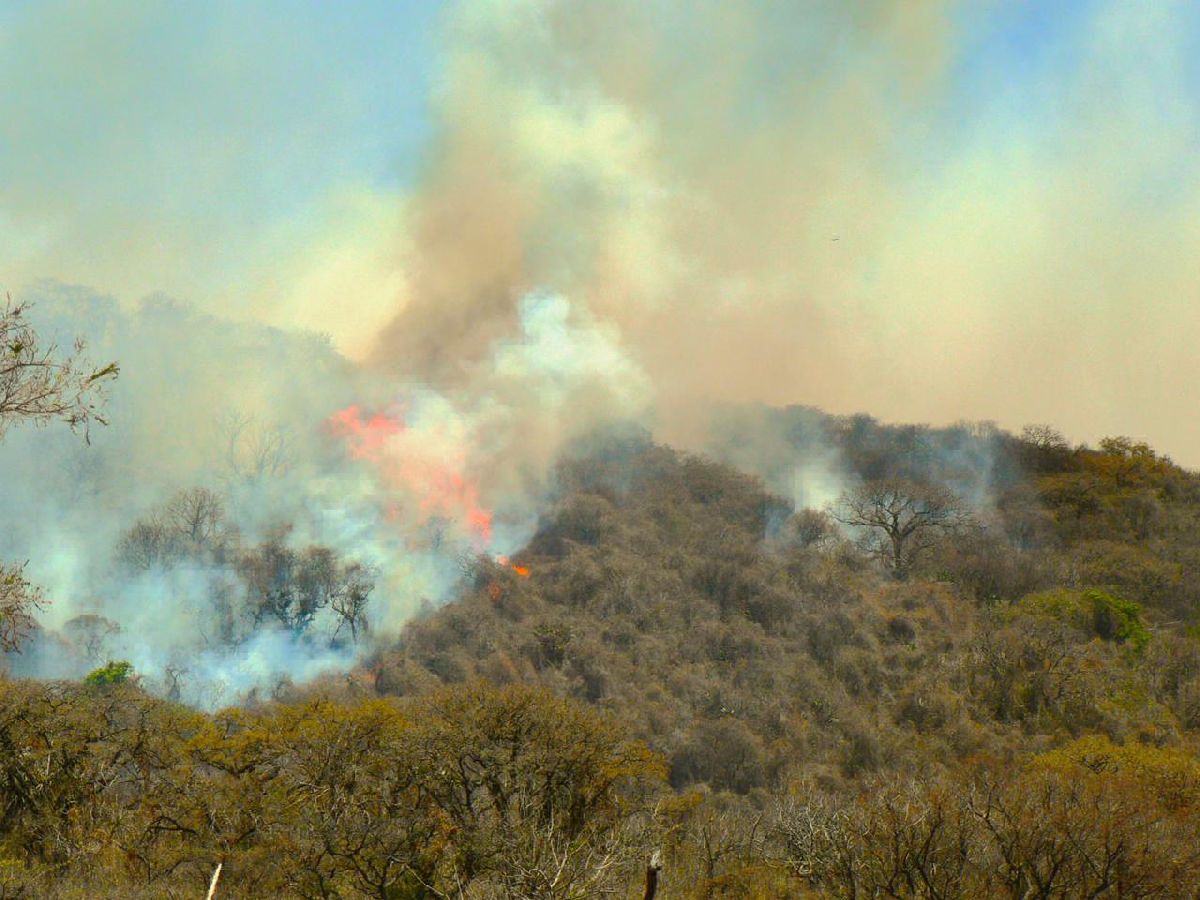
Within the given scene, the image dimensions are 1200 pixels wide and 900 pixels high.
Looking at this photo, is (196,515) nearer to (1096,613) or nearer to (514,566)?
(514,566)

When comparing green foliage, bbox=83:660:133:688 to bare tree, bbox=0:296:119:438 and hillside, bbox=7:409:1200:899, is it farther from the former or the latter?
bare tree, bbox=0:296:119:438

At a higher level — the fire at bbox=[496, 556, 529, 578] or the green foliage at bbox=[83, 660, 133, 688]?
the fire at bbox=[496, 556, 529, 578]

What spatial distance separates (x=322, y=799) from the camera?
4472 cm

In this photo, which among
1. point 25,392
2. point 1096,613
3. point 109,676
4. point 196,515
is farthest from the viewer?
point 196,515

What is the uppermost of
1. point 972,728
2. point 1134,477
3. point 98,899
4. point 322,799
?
point 1134,477

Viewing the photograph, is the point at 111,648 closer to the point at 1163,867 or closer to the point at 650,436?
the point at 650,436

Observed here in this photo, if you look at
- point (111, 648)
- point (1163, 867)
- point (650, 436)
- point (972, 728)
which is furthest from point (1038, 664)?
point (111, 648)

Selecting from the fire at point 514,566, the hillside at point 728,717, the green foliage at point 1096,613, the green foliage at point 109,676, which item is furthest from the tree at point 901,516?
the green foliage at point 109,676

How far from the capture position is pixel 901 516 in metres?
131

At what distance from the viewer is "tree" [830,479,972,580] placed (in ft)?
419

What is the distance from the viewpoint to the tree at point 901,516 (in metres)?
128

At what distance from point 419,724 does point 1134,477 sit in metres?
117

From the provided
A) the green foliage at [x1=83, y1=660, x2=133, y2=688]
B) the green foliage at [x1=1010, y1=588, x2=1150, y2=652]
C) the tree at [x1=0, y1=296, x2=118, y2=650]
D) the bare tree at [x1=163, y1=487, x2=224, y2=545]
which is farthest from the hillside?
the tree at [x1=0, y1=296, x2=118, y2=650]

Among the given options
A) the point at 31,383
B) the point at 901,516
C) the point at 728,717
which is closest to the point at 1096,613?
the point at 901,516
